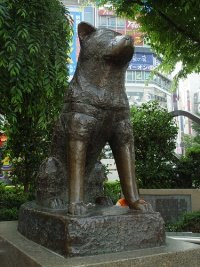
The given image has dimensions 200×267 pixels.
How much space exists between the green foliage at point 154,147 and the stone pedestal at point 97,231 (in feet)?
21.8

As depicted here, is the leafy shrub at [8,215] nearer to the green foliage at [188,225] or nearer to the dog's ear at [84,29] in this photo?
the green foliage at [188,225]

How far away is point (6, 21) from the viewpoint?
4535mm

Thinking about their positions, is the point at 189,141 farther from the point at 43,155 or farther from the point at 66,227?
the point at 66,227

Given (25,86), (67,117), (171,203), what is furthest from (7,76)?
(171,203)

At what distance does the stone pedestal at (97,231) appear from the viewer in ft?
6.29

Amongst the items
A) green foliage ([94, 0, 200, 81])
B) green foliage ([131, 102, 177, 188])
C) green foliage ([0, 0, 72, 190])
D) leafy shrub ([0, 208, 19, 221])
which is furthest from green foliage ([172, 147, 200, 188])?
leafy shrub ([0, 208, 19, 221])

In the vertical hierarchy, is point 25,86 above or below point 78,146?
above

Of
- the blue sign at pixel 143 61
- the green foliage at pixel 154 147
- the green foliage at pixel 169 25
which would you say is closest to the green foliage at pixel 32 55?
the green foliage at pixel 169 25

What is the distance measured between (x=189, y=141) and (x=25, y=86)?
27.3 metres

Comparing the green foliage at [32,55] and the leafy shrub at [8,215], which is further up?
the green foliage at [32,55]

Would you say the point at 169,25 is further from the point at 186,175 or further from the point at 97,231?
the point at 97,231

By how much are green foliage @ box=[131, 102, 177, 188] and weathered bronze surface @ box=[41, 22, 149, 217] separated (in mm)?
6506

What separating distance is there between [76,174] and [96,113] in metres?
0.40

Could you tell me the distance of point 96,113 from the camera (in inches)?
88.4
